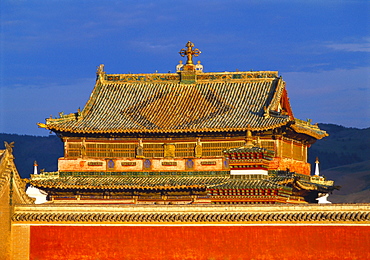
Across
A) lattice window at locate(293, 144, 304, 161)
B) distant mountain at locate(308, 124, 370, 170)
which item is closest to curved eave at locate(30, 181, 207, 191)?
lattice window at locate(293, 144, 304, 161)

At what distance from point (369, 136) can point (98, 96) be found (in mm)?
105453

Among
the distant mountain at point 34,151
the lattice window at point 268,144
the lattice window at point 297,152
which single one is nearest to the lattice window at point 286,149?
the lattice window at point 297,152

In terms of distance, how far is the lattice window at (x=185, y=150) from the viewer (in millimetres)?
50500

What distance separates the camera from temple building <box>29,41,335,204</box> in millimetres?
49312

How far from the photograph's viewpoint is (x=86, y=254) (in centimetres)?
3897

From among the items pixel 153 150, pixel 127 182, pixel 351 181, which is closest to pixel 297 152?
pixel 153 150

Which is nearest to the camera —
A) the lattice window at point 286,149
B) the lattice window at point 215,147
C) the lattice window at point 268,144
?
the lattice window at point 268,144

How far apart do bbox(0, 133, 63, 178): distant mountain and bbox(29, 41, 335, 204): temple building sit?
341 ft

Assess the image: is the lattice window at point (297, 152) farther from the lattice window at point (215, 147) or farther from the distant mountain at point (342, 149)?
the distant mountain at point (342, 149)

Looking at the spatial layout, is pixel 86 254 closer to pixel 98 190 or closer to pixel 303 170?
pixel 98 190

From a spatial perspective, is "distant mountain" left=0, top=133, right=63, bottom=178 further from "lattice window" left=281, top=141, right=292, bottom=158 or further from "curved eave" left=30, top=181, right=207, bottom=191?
"lattice window" left=281, top=141, right=292, bottom=158

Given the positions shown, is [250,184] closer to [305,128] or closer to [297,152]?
[305,128]

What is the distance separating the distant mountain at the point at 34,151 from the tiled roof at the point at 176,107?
10275 centimetres

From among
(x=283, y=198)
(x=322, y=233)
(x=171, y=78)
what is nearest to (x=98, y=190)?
(x=171, y=78)
